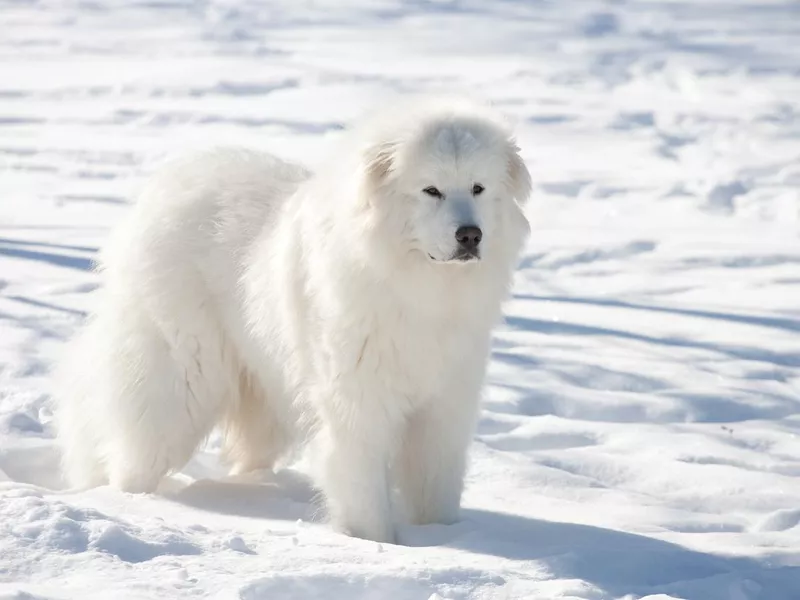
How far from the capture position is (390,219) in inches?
190

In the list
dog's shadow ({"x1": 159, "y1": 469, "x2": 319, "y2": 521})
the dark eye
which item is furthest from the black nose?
dog's shadow ({"x1": 159, "y1": 469, "x2": 319, "y2": 521})

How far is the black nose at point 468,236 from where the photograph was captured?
4641 millimetres

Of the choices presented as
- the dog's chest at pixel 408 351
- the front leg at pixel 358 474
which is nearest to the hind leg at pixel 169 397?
the front leg at pixel 358 474

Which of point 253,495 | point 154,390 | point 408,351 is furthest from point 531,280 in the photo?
point 408,351

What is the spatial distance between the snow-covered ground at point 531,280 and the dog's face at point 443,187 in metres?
1.18

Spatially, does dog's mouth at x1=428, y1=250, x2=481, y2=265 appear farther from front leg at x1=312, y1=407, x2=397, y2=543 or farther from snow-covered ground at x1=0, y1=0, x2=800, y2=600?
snow-covered ground at x1=0, y1=0, x2=800, y2=600

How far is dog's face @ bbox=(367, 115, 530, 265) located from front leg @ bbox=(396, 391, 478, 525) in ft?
2.41

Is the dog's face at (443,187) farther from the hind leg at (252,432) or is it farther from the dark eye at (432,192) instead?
the hind leg at (252,432)

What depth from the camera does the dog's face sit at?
470 cm

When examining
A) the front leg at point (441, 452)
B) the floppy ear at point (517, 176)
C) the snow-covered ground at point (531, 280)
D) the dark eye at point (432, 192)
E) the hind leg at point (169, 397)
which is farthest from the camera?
the hind leg at point (169, 397)

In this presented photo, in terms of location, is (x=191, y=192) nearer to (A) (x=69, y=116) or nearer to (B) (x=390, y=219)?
(B) (x=390, y=219)

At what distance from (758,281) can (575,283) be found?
147cm

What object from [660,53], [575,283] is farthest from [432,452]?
[660,53]

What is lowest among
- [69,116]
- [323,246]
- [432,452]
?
[432,452]
